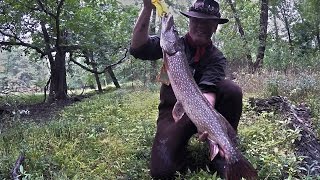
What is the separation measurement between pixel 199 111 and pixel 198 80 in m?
0.99

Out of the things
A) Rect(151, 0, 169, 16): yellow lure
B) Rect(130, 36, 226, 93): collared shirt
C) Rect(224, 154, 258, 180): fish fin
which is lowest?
Rect(224, 154, 258, 180): fish fin

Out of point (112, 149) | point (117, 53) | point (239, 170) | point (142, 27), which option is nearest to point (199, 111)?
point (239, 170)

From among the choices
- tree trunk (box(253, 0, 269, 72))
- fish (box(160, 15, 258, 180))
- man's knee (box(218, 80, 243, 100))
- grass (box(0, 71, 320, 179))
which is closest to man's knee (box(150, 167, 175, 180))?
grass (box(0, 71, 320, 179))

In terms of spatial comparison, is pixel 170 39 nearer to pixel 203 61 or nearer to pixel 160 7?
pixel 160 7

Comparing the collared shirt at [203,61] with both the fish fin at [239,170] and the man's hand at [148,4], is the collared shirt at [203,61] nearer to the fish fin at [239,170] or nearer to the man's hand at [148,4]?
the man's hand at [148,4]

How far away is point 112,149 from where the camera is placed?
4.99 meters

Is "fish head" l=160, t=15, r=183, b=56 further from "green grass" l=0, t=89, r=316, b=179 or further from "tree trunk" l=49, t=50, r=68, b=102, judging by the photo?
"tree trunk" l=49, t=50, r=68, b=102

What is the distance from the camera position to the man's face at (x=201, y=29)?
12.5ft

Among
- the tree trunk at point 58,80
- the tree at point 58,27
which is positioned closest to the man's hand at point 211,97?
the tree at point 58,27

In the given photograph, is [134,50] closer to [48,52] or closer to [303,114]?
[303,114]

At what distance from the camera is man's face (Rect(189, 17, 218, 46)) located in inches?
150

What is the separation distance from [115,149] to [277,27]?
2764 cm

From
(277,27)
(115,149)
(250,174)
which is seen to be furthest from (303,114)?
(277,27)

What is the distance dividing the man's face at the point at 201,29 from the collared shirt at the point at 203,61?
140mm
